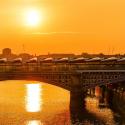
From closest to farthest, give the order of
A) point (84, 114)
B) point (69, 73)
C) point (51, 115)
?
point (51, 115)
point (84, 114)
point (69, 73)

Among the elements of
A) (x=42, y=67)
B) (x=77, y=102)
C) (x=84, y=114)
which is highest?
(x=42, y=67)

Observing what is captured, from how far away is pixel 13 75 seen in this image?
467ft

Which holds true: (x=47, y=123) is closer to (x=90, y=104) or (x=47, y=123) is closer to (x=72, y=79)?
(x=72, y=79)

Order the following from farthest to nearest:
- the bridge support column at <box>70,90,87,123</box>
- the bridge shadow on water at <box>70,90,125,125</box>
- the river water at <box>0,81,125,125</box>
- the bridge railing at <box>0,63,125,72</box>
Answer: the bridge railing at <box>0,63,125,72</box> < the bridge support column at <box>70,90,87,123</box> < the bridge shadow on water at <box>70,90,125,125</box> < the river water at <box>0,81,125,125</box>

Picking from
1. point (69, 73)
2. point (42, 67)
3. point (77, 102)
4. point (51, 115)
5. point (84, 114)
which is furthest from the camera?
point (42, 67)

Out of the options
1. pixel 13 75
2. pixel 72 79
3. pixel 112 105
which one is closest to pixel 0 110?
pixel 13 75

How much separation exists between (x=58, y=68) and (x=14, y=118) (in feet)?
69.2

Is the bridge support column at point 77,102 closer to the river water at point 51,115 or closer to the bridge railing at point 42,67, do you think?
the river water at point 51,115

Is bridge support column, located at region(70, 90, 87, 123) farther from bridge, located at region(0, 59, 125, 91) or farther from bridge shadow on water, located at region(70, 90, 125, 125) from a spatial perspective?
bridge, located at region(0, 59, 125, 91)

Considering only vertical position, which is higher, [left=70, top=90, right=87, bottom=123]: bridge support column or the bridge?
the bridge

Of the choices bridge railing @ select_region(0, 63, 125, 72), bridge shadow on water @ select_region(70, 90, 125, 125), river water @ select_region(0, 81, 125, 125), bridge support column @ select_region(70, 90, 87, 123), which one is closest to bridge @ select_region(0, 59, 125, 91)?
bridge railing @ select_region(0, 63, 125, 72)

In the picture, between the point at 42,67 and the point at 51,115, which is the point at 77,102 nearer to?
the point at 51,115

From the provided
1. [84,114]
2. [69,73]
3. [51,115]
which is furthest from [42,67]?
[84,114]

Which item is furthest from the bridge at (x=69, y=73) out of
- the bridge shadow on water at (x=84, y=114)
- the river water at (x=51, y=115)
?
the river water at (x=51, y=115)
